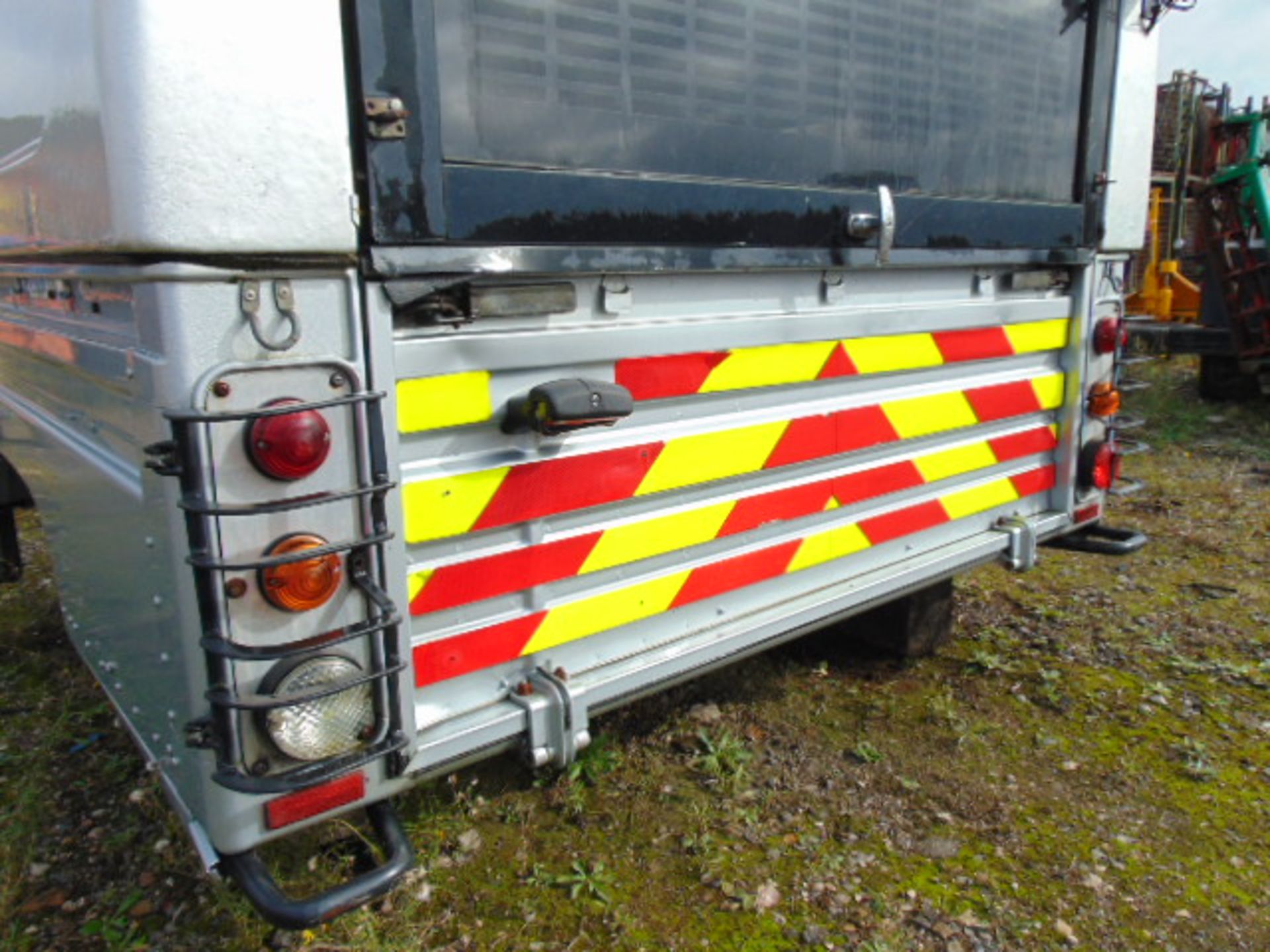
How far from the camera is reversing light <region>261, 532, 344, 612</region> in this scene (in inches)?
61.0

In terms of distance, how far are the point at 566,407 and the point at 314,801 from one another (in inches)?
32.0

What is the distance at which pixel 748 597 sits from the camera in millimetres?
2428

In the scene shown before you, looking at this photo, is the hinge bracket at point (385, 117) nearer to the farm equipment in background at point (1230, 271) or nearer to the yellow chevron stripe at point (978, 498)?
the yellow chevron stripe at point (978, 498)

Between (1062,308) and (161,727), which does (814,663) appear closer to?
(1062,308)

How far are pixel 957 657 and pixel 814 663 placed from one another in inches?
21.2

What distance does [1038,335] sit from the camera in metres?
3.00

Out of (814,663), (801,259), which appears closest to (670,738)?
(814,663)

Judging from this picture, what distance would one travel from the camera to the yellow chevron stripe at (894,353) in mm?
2520

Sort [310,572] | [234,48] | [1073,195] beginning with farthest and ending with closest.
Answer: [1073,195]
[310,572]
[234,48]

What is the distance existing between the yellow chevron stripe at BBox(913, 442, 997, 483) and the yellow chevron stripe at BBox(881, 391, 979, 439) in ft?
0.23

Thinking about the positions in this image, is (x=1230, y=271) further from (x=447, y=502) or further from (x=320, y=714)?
(x=320, y=714)

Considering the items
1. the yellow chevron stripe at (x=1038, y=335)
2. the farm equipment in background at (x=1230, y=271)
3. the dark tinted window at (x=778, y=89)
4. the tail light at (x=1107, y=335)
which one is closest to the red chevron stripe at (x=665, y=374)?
the dark tinted window at (x=778, y=89)

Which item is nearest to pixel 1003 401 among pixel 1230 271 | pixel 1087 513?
pixel 1087 513

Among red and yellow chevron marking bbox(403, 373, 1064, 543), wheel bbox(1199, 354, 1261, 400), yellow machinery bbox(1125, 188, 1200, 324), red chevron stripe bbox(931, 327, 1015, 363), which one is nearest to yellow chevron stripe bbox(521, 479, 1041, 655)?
red and yellow chevron marking bbox(403, 373, 1064, 543)
